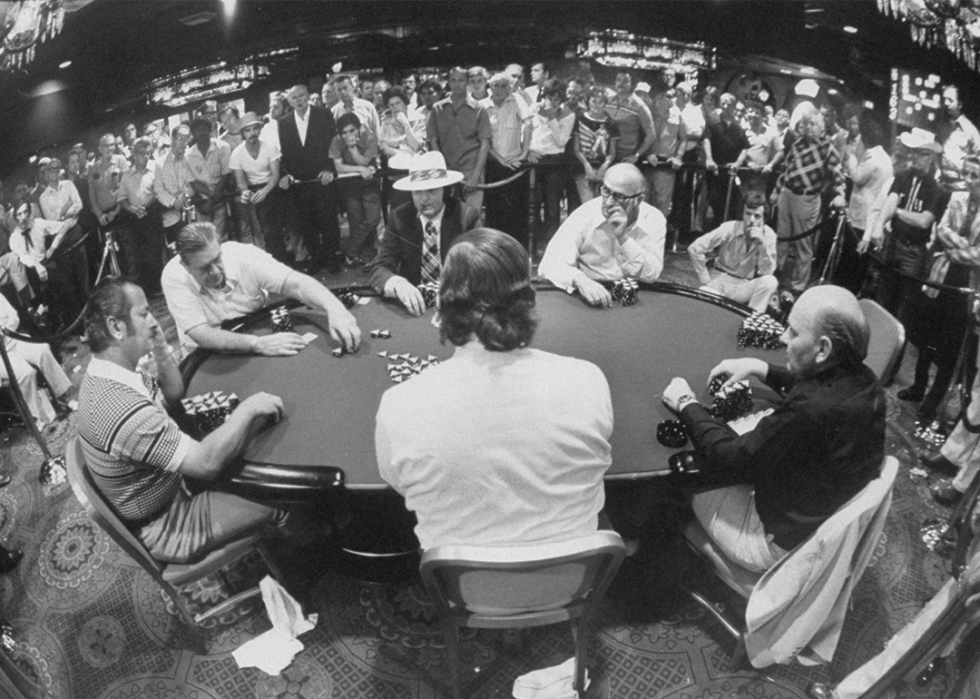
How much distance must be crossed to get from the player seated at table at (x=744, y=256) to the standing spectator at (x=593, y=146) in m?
0.90

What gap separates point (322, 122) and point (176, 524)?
333cm

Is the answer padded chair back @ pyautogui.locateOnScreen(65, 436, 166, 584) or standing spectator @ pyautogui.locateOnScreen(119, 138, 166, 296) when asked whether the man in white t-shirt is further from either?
padded chair back @ pyautogui.locateOnScreen(65, 436, 166, 584)

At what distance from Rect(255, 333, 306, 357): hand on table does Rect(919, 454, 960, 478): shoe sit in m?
3.44

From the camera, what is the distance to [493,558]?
1.78 m

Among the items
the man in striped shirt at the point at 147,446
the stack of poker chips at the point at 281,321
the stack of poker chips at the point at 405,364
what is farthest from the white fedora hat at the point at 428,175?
the man in striped shirt at the point at 147,446

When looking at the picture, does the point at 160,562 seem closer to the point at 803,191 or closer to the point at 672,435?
the point at 672,435

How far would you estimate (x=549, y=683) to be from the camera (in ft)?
8.48

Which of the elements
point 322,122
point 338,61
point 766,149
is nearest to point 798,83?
point 766,149

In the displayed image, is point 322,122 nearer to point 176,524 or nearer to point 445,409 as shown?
point 176,524

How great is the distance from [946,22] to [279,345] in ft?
11.6

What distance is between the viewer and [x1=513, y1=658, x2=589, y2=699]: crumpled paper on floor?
255 centimetres

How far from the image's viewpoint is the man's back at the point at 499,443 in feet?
6.10

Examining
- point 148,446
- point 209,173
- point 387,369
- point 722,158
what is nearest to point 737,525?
point 387,369

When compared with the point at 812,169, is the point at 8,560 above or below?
below
